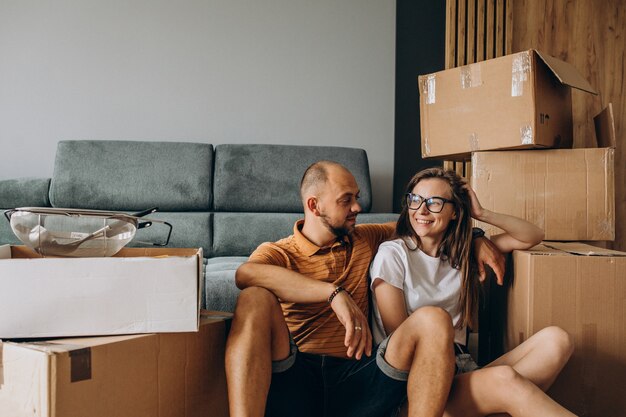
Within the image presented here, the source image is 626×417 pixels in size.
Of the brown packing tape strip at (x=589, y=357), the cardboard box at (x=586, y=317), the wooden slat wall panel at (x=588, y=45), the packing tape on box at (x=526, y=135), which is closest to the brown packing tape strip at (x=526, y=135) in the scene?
the packing tape on box at (x=526, y=135)

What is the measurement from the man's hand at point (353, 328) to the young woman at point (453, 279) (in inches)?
6.8

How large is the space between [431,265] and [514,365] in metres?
0.34

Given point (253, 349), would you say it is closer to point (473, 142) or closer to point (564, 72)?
point (473, 142)

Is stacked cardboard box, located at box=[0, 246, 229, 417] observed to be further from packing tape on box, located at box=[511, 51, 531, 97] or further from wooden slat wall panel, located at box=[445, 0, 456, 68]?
wooden slat wall panel, located at box=[445, 0, 456, 68]

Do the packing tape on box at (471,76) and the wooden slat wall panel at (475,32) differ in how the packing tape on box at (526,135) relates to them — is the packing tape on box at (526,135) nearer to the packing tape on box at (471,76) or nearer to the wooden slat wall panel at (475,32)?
the packing tape on box at (471,76)

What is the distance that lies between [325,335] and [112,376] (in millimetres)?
581

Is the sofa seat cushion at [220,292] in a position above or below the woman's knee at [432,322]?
below

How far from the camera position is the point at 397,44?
3016 millimetres

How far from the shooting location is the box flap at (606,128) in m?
1.78

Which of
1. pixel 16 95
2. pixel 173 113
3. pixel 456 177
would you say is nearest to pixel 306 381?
pixel 456 177

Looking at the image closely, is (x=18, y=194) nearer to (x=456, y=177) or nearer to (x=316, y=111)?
(x=316, y=111)

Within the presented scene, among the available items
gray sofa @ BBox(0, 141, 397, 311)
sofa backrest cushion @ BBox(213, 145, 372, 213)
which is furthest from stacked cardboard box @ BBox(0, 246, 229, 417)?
sofa backrest cushion @ BBox(213, 145, 372, 213)

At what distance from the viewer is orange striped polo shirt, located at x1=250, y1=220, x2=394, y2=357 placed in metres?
1.37

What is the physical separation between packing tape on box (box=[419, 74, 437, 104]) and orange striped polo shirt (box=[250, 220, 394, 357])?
25.9 inches
